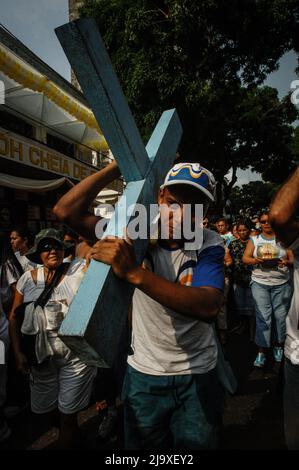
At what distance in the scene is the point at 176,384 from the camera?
1521 mm

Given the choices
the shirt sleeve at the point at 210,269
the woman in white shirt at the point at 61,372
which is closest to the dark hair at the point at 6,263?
the woman in white shirt at the point at 61,372

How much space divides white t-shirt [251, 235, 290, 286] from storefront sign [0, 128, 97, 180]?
6.26 m

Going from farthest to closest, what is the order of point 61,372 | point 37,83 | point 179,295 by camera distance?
point 37,83 < point 61,372 < point 179,295

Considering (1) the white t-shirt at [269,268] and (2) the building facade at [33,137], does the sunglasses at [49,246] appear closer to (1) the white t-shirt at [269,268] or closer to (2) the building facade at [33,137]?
(1) the white t-shirt at [269,268]

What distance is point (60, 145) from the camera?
1241 cm

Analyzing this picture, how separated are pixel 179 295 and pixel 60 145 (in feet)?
40.8

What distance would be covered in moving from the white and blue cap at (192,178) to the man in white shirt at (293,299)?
32 centimetres

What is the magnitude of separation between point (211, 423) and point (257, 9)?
36.4ft

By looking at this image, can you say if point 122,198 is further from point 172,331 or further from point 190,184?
point 172,331

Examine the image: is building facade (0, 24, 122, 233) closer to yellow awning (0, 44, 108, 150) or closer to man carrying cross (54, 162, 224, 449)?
yellow awning (0, 44, 108, 150)

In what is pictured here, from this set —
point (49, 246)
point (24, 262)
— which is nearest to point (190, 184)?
point (49, 246)

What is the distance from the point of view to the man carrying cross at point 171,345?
1.41 meters

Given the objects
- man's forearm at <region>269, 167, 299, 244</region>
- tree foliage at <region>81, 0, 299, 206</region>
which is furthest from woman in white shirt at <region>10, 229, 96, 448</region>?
tree foliage at <region>81, 0, 299, 206</region>

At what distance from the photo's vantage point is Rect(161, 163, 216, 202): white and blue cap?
1.38 metres
